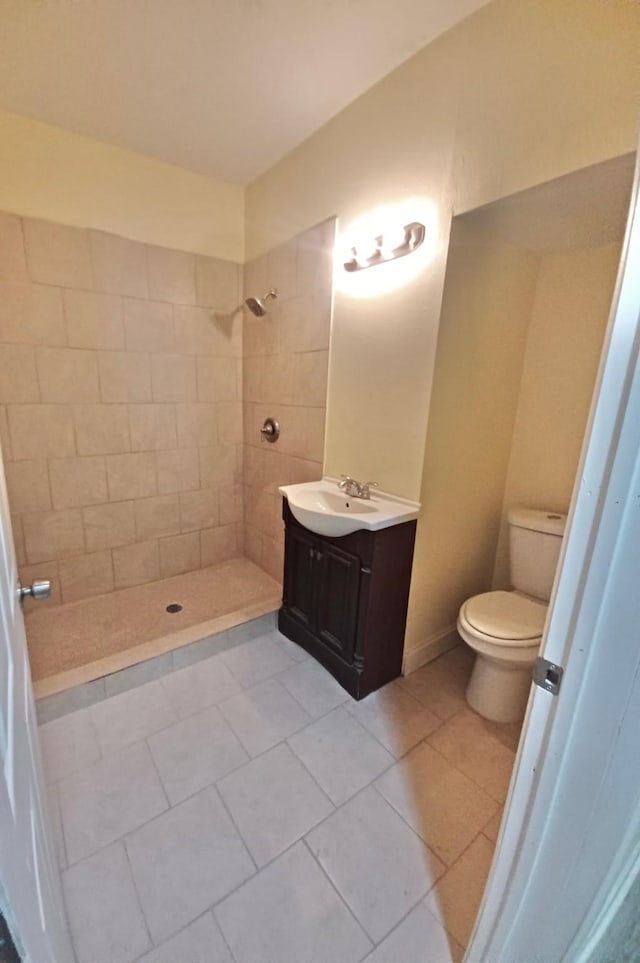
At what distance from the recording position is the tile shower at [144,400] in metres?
1.96

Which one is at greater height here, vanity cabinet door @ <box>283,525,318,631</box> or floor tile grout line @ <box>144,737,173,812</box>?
vanity cabinet door @ <box>283,525,318,631</box>

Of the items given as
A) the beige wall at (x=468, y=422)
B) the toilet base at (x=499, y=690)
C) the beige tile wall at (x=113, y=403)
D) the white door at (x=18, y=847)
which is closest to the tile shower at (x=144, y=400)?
the beige tile wall at (x=113, y=403)

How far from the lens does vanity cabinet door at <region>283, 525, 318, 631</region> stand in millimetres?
1909

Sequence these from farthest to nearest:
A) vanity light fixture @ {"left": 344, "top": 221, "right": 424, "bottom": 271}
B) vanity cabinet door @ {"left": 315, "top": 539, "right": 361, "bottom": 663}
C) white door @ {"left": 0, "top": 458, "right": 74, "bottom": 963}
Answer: vanity cabinet door @ {"left": 315, "top": 539, "right": 361, "bottom": 663}, vanity light fixture @ {"left": 344, "top": 221, "right": 424, "bottom": 271}, white door @ {"left": 0, "top": 458, "right": 74, "bottom": 963}

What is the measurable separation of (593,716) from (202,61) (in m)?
2.28

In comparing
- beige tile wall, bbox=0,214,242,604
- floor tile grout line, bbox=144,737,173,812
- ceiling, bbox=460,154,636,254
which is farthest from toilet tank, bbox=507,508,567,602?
beige tile wall, bbox=0,214,242,604

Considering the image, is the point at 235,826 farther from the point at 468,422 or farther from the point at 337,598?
the point at 468,422

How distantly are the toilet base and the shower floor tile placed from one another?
3.63ft

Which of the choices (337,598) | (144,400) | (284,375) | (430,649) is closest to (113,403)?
(144,400)

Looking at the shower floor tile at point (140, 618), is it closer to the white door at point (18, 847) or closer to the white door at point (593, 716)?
the white door at point (18, 847)

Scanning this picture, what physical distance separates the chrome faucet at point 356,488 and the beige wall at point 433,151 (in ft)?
0.18

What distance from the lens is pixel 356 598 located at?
169cm

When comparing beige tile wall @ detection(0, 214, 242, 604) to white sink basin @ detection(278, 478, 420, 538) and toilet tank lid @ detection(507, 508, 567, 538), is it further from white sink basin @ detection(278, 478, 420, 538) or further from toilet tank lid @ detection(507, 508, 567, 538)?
toilet tank lid @ detection(507, 508, 567, 538)

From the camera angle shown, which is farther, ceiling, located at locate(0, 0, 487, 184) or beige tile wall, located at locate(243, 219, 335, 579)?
beige tile wall, located at locate(243, 219, 335, 579)
